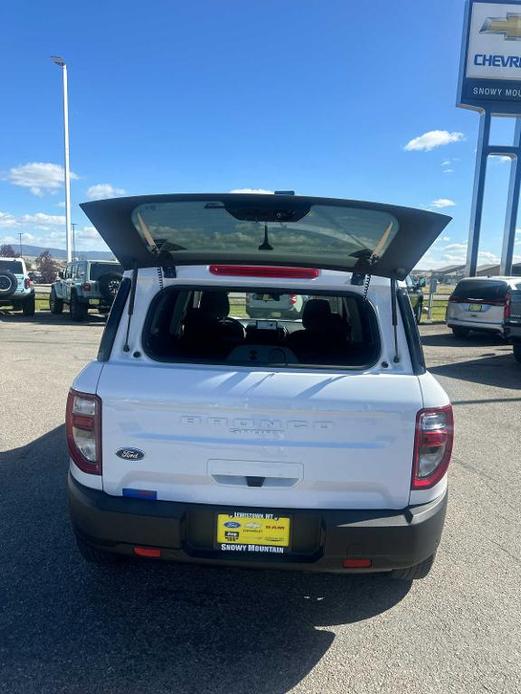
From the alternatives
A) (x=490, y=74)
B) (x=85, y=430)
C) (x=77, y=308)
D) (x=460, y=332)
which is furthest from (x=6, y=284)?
(x=490, y=74)

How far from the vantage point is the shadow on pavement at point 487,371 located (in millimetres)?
8922

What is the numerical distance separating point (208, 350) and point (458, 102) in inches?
760

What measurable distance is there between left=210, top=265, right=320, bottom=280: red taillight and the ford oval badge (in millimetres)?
956

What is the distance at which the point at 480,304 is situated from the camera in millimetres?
13203

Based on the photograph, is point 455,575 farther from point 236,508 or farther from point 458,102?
point 458,102

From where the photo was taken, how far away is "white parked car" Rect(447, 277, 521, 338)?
1277 cm

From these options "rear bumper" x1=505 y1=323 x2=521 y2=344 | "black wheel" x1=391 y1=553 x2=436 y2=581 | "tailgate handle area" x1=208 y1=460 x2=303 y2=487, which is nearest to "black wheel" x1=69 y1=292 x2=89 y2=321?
"rear bumper" x1=505 y1=323 x2=521 y2=344

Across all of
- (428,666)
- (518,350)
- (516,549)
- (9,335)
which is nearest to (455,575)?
(516,549)

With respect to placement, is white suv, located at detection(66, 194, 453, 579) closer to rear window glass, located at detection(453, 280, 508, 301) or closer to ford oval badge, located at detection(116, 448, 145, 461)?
ford oval badge, located at detection(116, 448, 145, 461)

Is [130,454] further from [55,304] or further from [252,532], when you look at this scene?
[55,304]

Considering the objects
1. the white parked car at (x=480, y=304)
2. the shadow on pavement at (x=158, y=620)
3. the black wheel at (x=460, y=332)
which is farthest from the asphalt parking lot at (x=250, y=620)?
the black wheel at (x=460, y=332)

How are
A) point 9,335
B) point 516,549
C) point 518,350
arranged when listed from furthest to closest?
point 9,335, point 518,350, point 516,549

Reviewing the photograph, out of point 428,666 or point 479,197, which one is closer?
point 428,666

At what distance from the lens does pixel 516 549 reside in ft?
10.8
